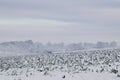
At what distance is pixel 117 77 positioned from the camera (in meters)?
16.1

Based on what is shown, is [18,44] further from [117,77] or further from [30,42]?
[117,77]

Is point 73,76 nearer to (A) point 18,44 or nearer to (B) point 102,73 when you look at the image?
(B) point 102,73

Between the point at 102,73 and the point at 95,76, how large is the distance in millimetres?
1100

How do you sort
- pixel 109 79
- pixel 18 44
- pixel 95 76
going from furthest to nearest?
1. pixel 18 44
2. pixel 95 76
3. pixel 109 79

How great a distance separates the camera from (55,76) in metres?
17.3

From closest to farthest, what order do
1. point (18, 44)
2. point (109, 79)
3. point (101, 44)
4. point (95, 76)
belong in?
point (109, 79)
point (95, 76)
point (101, 44)
point (18, 44)

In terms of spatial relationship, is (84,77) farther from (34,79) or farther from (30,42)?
(30,42)

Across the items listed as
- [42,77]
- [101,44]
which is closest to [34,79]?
[42,77]

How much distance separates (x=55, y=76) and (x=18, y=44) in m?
126

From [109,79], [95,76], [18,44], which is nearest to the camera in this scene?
[109,79]

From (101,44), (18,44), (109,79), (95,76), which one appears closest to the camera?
(109,79)

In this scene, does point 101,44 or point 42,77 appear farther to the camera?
point 101,44

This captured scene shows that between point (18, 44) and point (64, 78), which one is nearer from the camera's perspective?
point (64, 78)

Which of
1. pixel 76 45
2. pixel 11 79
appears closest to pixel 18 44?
pixel 76 45
